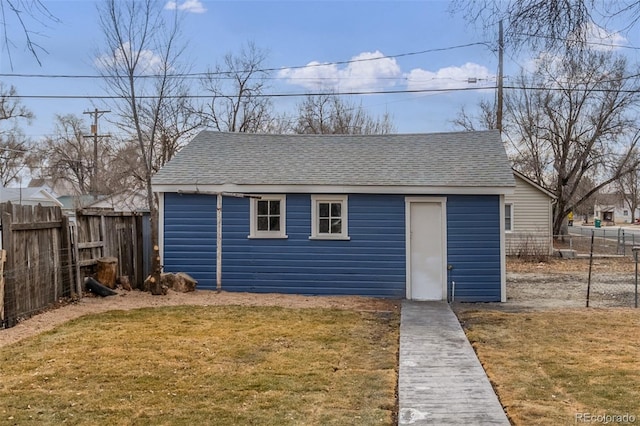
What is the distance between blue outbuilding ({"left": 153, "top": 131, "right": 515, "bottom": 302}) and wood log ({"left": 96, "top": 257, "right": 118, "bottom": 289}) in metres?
1.40

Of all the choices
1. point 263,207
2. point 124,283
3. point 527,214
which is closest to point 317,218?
point 263,207

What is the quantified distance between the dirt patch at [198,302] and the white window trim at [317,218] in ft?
4.07

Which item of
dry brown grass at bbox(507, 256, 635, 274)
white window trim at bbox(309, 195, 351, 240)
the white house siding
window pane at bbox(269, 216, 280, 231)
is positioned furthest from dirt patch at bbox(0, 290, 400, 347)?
the white house siding

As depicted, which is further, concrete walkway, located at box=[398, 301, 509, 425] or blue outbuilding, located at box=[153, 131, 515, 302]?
blue outbuilding, located at box=[153, 131, 515, 302]

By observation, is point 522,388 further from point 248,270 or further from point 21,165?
point 21,165

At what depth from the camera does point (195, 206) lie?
11.3 meters

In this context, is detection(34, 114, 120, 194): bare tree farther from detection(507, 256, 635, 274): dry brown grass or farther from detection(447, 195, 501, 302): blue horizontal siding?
detection(447, 195, 501, 302): blue horizontal siding

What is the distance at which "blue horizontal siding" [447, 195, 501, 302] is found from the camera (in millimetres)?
10641

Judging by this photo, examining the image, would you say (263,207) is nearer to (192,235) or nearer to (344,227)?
(192,235)

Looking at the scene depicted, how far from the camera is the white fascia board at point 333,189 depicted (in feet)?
34.6

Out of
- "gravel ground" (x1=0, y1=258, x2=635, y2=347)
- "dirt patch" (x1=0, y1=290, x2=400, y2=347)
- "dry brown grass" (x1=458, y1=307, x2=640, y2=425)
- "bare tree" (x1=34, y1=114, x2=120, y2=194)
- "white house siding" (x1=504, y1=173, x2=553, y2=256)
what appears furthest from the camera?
"bare tree" (x1=34, y1=114, x2=120, y2=194)

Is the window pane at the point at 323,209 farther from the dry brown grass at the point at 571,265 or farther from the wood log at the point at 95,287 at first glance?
the dry brown grass at the point at 571,265

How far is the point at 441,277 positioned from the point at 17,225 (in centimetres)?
762

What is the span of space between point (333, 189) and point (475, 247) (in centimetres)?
311
